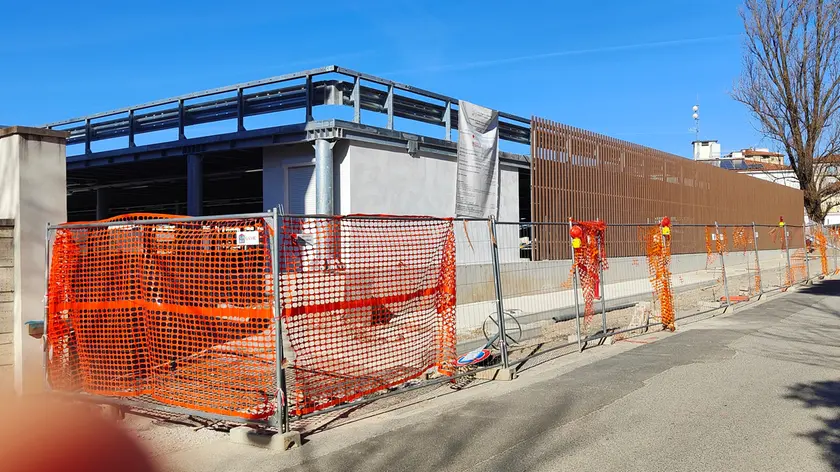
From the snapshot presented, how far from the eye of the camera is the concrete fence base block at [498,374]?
8703 mm

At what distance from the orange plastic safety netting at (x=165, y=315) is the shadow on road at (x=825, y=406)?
4695mm

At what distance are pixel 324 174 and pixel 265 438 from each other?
26.9 ft

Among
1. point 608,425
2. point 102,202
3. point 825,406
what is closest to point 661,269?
point 825,406

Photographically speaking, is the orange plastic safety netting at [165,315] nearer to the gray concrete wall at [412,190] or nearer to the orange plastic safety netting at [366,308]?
the orange plastic safety netting at [366,308]

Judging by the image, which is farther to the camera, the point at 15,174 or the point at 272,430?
the point at 15,174

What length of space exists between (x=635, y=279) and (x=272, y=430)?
11.3 m

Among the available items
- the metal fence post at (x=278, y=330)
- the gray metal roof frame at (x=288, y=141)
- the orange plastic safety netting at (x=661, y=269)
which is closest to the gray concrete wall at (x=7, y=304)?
the metal fence post at (x=278, y=330)

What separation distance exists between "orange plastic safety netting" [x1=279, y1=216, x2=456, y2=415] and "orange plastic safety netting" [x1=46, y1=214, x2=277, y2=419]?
0.32 meters

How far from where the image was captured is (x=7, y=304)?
775 cm

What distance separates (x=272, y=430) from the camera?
6.28 meters

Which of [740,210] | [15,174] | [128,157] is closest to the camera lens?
[15,174]

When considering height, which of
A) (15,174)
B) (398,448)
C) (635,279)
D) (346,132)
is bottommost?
(398,448)

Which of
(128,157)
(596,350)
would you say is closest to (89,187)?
(128,157)

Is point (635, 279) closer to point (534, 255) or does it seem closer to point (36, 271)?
point (534, 255)
